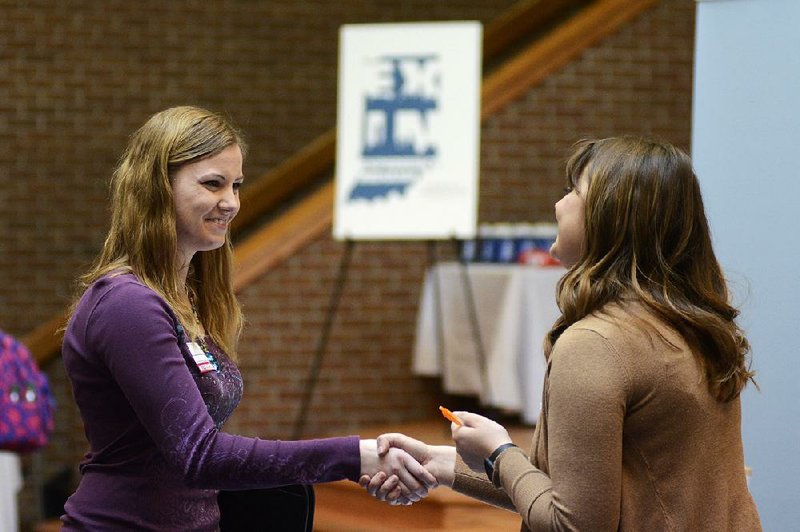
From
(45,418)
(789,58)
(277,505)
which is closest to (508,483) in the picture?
(277,505)

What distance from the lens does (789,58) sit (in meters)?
2.46

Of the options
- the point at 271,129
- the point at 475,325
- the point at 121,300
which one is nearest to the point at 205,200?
the point at 121,300

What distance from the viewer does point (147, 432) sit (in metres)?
1.86

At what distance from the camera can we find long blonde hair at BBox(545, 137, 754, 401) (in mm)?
1622

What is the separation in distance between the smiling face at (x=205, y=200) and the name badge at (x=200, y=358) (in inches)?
7.8

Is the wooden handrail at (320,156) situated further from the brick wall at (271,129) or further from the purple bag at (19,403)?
the purple bag at (19,403)

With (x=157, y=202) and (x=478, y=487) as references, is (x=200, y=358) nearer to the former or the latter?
(x=157, y=202)

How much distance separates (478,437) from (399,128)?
3.68 m

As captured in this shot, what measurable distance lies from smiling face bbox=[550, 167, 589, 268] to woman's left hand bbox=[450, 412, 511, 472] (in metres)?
0.29

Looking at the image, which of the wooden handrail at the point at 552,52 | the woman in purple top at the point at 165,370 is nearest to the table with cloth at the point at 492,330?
the wooden handrail at the point at 552,52

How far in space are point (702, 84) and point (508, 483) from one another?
1.33m

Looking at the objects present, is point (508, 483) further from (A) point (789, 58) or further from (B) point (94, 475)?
(A) point (789, 58)

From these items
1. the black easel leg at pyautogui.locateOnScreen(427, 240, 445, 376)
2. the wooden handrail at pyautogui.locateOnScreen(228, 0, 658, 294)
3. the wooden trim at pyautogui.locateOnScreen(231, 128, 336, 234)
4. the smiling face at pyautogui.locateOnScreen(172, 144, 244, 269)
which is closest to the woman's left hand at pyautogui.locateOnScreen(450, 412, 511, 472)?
the smiling face at pyautogui.locateOnScreen(172, 144, 244, 269)

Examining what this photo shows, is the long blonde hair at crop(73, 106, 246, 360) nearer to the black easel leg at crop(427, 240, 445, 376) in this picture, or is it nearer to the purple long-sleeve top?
the purple long-sleeve top
